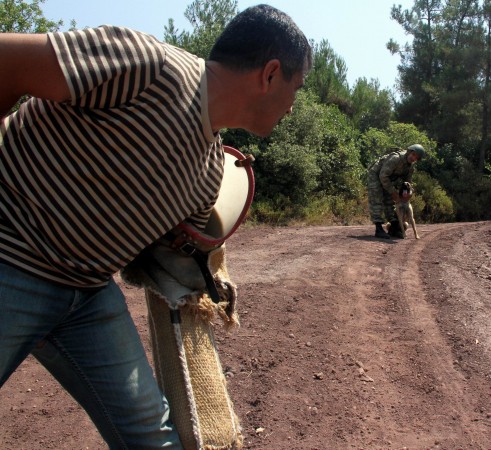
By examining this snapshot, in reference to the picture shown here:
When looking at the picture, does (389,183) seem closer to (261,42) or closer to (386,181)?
(386,181)

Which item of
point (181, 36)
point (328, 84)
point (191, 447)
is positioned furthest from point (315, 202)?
point (191, 447)

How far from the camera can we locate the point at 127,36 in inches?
63.2

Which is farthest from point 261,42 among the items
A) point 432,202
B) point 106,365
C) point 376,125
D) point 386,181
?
point 376,125

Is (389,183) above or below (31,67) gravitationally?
below

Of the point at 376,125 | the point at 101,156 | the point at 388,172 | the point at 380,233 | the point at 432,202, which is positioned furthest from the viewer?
the point at 376,125

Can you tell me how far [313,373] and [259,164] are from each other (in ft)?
40.0

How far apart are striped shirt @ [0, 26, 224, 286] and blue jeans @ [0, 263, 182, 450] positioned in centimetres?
12

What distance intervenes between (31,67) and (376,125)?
27.7 m

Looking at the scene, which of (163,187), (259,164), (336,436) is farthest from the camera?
(259,164)

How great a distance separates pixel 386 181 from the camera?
11.0 m

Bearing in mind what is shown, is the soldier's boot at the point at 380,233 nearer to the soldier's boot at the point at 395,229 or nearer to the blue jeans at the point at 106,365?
the soldier's boot at the point at 395,229

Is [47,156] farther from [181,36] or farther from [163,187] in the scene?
[181,36]

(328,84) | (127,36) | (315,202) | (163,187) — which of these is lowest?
(315,202)

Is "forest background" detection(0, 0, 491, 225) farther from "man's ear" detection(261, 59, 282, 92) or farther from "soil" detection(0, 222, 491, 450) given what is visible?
"man's ear" detection(261, 59, 282, 92)
